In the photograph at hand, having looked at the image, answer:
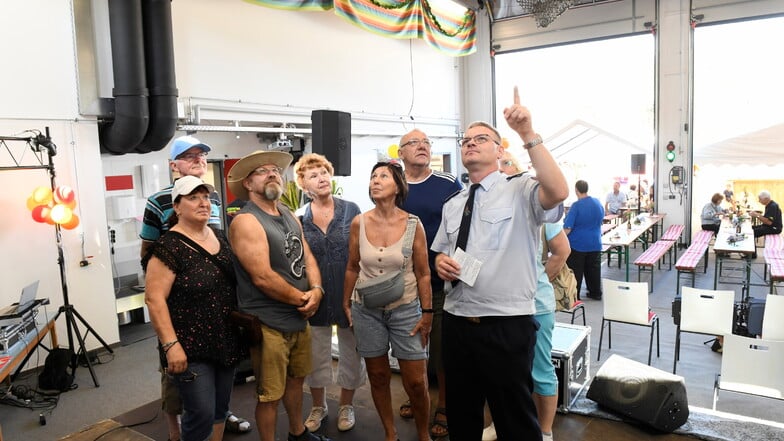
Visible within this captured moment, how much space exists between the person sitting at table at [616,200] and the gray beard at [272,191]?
400 inches

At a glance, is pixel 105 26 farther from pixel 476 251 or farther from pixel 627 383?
pixel 627 383

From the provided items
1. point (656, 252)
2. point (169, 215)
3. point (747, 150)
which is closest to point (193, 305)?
point (169, 215)

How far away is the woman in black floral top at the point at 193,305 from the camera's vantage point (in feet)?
7.38

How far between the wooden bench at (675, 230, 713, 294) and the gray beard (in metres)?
6.08

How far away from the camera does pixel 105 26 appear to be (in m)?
5.41

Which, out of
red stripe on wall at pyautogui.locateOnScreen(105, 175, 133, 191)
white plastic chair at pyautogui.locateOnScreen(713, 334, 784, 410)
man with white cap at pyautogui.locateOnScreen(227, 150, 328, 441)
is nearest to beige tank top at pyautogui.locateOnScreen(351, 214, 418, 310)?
man with white cap at pyautogui.locateOnScreen(227, 150, 328, 441)

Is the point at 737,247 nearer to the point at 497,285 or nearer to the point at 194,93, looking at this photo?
the point at 497,285

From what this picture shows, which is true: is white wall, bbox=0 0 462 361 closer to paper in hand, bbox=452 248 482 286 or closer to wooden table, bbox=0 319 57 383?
wooden table, bbox=0 319 57 383

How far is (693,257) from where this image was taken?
7695 mm

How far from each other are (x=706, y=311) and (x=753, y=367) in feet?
3.50

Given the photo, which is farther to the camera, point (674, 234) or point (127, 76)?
point (674, 234)

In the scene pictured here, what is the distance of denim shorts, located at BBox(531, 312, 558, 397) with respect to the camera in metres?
2.51

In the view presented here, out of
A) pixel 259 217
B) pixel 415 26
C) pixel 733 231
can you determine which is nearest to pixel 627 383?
pixel 259 217

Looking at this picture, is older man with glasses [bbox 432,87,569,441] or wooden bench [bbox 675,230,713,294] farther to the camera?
wooden bench [bbox 675,230,713,294]
